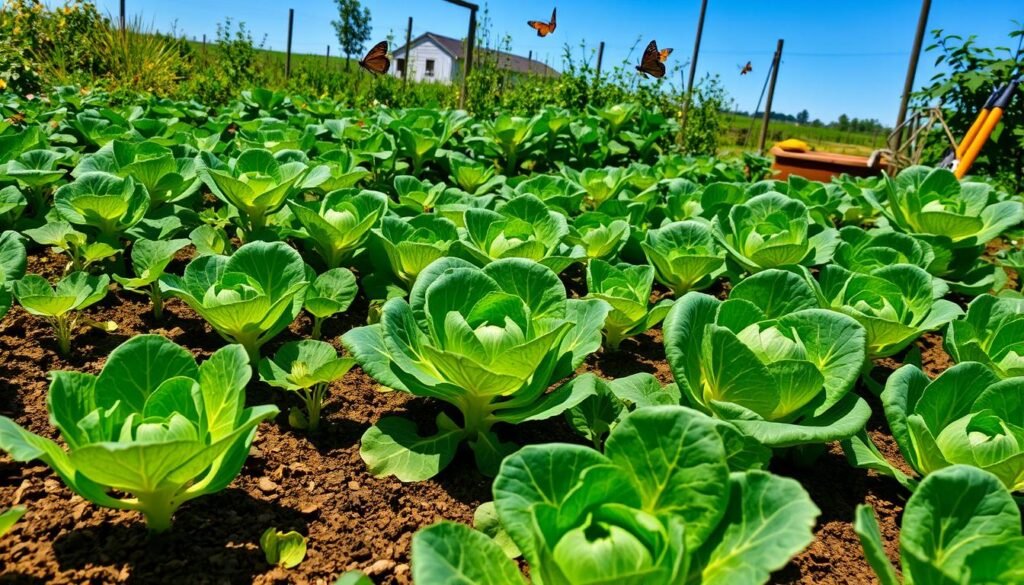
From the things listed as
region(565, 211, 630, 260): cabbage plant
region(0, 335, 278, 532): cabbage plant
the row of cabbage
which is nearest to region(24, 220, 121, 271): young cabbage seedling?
the row of cabbage

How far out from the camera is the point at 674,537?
41.6 inches

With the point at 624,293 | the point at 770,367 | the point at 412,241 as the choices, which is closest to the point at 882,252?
the point at 624,293

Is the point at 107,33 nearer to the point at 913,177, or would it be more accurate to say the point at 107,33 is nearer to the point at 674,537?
the point at 913,177

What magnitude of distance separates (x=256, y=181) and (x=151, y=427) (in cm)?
168

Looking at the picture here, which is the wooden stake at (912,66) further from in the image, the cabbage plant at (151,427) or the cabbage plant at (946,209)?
the cabbage plant at (151,427)

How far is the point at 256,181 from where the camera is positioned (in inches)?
110

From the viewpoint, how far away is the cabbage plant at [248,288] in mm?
1968

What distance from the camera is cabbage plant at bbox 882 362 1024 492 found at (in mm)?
1554

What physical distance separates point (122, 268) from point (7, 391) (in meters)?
0.90

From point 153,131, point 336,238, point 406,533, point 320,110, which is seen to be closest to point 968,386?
point 406,533

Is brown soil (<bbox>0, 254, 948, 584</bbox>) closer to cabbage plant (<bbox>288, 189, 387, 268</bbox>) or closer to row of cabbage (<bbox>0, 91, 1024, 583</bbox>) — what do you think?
row of cabbage (<bbox>0, 91, 1024, 583</bbox>)

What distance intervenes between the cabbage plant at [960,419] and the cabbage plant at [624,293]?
34.0 inches

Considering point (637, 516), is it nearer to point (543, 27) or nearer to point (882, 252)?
point (882, 252)

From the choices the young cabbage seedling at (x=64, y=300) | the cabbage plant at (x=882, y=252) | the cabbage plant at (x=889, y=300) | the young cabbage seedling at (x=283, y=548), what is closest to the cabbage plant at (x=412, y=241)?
the young cabbage seedling at (x=64, y=300)
